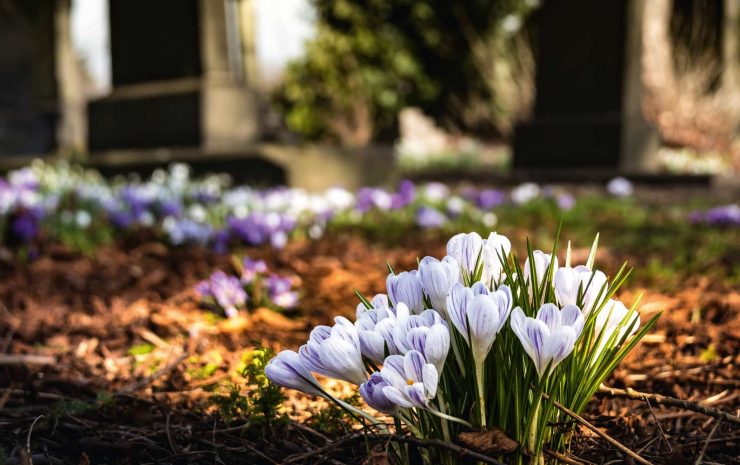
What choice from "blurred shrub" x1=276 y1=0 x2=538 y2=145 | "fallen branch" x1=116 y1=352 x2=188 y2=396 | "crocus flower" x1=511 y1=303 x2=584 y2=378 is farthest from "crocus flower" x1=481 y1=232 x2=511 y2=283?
"blurred shrub" x1=276 y1=0 x2=538 y2=145

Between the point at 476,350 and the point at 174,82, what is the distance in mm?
6990

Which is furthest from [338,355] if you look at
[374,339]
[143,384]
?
[143,384]

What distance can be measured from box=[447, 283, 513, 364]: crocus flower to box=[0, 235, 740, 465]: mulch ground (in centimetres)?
23

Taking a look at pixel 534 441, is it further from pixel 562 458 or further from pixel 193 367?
pixel 193 367

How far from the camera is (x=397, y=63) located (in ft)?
54.5

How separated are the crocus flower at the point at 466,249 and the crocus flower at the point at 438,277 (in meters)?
0.08

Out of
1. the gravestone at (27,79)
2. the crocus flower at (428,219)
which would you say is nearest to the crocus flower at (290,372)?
the crocus flower at (428,219)

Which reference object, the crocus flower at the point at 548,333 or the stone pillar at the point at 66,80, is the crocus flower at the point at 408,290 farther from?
the stone pillar at the point at 66,80

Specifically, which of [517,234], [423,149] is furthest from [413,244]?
[423,149]

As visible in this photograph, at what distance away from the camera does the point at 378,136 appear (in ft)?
57.6

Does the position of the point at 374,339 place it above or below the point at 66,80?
below

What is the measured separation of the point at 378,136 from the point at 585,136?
857 centimetres

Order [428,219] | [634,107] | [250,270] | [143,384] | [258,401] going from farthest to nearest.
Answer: [634,107] → [428,219] → [250,270] → [143,384] → [258,401]

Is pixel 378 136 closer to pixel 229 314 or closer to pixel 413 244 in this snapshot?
pixel 413 244
